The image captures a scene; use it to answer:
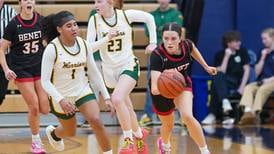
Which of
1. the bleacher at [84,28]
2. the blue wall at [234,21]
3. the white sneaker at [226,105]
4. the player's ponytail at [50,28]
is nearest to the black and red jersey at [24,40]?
the player's ponytail at [50,28]

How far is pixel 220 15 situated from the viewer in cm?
1539

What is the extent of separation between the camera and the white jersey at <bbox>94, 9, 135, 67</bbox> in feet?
29.5

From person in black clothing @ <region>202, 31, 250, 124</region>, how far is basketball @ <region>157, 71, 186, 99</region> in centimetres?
556

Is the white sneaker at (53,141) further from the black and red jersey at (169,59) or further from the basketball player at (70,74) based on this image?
the black and red jersey at (169,59)

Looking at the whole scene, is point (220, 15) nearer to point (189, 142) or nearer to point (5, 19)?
point (189, 142)

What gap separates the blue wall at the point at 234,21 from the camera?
15.3 metres

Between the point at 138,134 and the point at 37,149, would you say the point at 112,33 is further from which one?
the point at 37,149

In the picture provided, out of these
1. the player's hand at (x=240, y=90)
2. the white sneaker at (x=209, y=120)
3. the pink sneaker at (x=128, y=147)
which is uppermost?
the pink sneaker at (x=128, y=147)

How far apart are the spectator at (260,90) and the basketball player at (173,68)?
205 inches

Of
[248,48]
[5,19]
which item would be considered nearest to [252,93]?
[248,48]

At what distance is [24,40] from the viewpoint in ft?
31.3

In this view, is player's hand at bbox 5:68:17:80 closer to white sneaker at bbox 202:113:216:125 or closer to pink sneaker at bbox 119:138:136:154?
pink sneaker at bbox 119:138:136:154

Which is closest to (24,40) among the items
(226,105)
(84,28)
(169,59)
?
(169,59)

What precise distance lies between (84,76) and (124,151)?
1101mm
